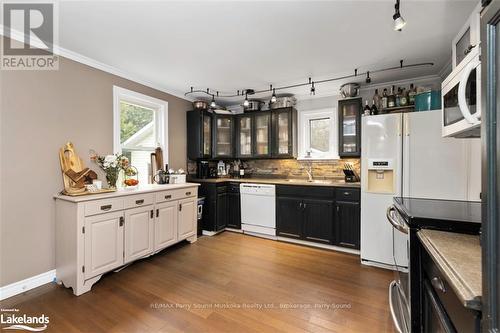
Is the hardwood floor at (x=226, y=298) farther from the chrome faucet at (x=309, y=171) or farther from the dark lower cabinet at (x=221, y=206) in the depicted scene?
A: the chrome faucet at (x=309, y=171)

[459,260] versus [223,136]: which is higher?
[223,136]

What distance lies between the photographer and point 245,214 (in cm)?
394

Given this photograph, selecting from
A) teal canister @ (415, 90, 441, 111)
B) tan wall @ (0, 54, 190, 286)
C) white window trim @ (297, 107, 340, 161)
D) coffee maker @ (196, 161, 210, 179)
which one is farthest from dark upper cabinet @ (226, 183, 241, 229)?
teal canister @ (415, 90, 441, 111)

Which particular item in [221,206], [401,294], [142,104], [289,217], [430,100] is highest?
[142,104]

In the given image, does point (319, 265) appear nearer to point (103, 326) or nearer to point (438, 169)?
point (438, 169)

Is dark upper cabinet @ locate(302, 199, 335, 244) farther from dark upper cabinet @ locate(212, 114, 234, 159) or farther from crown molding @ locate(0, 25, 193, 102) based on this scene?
crown molding @ locate(0, 25, 193, 102)

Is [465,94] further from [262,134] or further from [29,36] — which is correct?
[29,36]

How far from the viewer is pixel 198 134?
405cm

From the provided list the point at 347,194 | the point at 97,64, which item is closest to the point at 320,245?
the point at 347,194

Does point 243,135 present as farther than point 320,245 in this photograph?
Yes

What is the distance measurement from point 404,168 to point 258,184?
2.08 metres

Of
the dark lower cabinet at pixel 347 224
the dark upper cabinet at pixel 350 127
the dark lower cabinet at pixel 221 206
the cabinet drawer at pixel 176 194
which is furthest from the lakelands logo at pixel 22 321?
the dark upper cabinet at pixel 350 127

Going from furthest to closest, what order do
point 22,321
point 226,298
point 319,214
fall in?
point 319,214, point 226,298, point 22,321

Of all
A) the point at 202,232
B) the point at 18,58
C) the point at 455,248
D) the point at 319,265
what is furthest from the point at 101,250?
the point at 455,248
